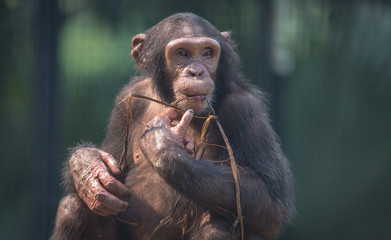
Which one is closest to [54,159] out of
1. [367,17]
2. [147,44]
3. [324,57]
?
[147,44]

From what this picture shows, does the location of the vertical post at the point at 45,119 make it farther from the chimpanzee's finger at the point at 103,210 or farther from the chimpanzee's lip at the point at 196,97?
the chimpanzee's lip at the point at 196,97

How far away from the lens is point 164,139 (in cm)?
422

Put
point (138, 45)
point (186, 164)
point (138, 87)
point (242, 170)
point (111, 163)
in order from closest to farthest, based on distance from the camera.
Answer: point (186, 164)
point (242, 170)
point (111, 163)
point (138, 45)
point (138, 87)

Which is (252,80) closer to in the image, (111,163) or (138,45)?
(138,45)

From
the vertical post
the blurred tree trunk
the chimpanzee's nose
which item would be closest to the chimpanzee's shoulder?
the chimpanzee's nose

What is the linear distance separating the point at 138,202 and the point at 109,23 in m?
3.76

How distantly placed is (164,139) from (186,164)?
0.23 m

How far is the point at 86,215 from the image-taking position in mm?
4762

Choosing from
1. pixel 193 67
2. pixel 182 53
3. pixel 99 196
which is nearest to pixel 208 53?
pixel 182 53

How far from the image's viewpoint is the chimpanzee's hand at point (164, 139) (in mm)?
4191

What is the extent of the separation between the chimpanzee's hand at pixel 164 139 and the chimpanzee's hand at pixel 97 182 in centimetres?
36

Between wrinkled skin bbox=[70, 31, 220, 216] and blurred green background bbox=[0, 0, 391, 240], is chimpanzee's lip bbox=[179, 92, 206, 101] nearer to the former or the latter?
wrinkled skin bbox=[70, 31, 220, 216]

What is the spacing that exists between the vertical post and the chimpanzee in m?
2.70

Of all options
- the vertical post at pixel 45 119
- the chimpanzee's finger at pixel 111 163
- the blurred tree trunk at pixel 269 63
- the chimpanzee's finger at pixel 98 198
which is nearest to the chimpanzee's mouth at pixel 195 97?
the chimpanzee's finger at pixel 111 163
